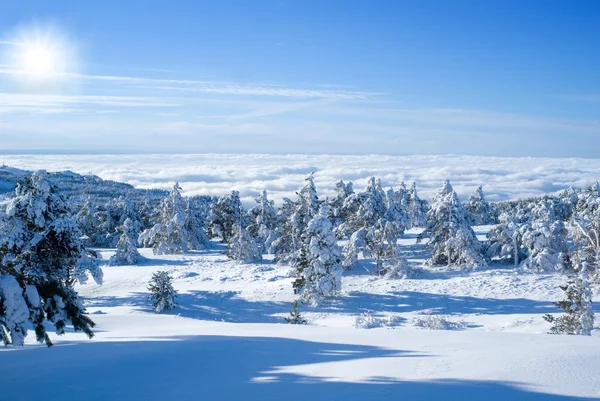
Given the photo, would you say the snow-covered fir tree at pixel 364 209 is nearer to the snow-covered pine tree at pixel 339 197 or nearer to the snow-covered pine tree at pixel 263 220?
the snow-covered pine tree at pixel 339 197

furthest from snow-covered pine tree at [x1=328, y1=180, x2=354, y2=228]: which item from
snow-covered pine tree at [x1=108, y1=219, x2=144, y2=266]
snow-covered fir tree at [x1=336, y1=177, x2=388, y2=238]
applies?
snow-covered pine tree at [x1=108, y1=219, x2=144, y2=266]

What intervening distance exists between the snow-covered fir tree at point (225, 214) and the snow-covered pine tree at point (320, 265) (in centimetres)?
2903

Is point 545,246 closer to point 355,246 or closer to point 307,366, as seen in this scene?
point 355,246

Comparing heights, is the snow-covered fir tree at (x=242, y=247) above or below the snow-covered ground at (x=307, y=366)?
below

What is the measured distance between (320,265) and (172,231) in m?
26.1

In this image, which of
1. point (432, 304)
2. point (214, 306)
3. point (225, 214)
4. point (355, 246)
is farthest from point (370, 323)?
point (225, 214)

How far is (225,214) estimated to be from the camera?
65625 millimetres

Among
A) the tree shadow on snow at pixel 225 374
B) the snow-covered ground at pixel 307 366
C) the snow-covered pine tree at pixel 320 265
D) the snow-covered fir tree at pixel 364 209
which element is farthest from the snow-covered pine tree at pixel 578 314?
the snow-covered fir tree at pixel 364 209

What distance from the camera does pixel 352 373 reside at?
8938mm

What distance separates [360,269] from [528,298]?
48.0 ft

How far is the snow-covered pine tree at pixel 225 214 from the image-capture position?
64.7 meters

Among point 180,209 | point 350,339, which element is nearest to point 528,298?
point 350,339

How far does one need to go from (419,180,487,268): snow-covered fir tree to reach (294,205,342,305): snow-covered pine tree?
11741 mm

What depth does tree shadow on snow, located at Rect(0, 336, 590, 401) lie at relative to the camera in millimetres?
7652
